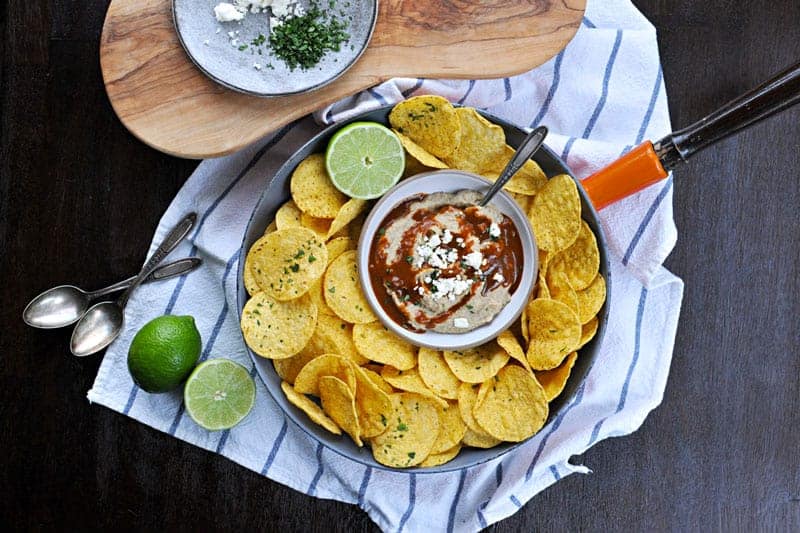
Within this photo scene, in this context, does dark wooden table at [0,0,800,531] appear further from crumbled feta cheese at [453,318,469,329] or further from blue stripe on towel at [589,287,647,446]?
crumbled feta cheese at [453,318,469,329]

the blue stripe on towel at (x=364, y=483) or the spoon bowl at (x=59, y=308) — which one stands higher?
the spoon bowl at (x=59, y=308)

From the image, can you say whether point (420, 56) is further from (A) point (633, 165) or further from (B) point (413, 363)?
(B) point (413, 363)

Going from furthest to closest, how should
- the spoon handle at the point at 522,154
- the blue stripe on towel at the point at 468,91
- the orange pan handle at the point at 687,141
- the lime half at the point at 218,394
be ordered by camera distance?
the blue stripe on towel at the point at 468,91
the lime half at the point at 218,394
the spoon handle at the point at 522,154
the orange pan handle at the point at 687,141

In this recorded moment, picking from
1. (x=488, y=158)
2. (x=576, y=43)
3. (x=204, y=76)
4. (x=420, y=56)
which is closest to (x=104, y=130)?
(x=204, y=76)

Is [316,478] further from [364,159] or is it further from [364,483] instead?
[364,159]

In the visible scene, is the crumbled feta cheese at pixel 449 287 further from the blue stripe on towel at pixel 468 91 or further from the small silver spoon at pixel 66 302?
the small silver spoon at pixel 66 302

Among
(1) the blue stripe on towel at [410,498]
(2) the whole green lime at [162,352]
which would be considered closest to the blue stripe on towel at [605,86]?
(1) the blue stripe on towel at [410,498]

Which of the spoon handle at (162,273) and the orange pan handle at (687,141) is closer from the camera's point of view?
the orange pan handle at (687,141)

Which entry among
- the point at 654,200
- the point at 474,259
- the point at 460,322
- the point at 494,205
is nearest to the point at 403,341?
the point at 460,322
